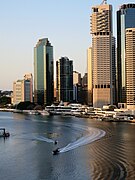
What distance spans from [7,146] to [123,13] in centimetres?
3964

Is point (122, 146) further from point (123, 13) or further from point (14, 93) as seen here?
point (14, 93)

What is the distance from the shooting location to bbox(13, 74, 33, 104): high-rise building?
69.9 m

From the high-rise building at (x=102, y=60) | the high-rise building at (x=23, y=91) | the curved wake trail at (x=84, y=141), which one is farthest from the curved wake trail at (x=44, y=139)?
the high-rise building at (x=23, y=91)

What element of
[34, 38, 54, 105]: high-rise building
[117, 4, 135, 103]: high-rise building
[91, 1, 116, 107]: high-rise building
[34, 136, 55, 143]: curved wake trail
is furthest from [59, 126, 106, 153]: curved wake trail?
[34, 38, 54, 105]: high-rise building

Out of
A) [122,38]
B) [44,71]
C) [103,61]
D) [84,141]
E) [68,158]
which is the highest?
[122,38]

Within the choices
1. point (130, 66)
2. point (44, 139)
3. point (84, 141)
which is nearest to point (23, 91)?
point (130, 66)

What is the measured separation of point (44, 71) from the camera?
63562 mm

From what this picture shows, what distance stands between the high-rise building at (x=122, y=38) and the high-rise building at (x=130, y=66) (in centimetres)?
258

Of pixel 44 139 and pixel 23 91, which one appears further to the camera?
pixel 23 91

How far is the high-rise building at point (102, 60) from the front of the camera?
2026 inches

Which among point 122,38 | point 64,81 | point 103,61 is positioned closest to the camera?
point 103,61

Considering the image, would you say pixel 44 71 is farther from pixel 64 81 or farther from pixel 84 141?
pixel 84 141

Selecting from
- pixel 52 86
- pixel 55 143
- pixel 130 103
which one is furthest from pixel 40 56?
pixel 55 143

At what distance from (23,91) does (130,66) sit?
25.9 m
